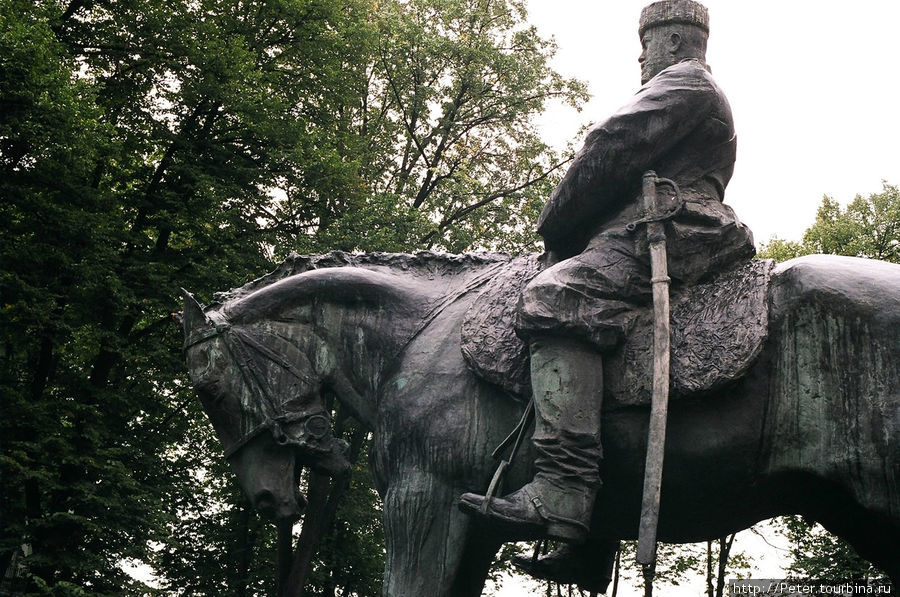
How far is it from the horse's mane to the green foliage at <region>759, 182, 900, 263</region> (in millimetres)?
17927

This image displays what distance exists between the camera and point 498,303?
5.41 meters

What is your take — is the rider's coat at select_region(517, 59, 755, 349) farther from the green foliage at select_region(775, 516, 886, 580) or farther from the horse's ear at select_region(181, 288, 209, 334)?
the green foliage at select_region(775, 516, 886, 580)

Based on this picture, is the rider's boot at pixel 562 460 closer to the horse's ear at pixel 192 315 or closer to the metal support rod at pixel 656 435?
the metal support rod at pixel 656 435

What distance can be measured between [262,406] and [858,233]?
20226mm

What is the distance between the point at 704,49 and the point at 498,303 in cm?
170

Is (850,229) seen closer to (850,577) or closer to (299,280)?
(850,577)

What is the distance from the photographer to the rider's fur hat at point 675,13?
17.8 ft

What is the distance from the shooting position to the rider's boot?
15.8 feet

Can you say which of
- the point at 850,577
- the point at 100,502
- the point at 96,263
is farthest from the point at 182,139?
the point at 850,577

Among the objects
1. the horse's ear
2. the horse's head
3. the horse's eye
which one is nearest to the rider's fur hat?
the horse's head

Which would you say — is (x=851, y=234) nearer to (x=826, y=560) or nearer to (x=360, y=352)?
(x=826, y=560)

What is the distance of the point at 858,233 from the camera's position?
23188 mm

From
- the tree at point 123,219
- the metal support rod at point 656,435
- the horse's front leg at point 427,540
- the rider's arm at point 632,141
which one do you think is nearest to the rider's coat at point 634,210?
the rider's arm at point 632,141

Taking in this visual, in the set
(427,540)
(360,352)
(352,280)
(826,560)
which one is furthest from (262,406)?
(826,560)
